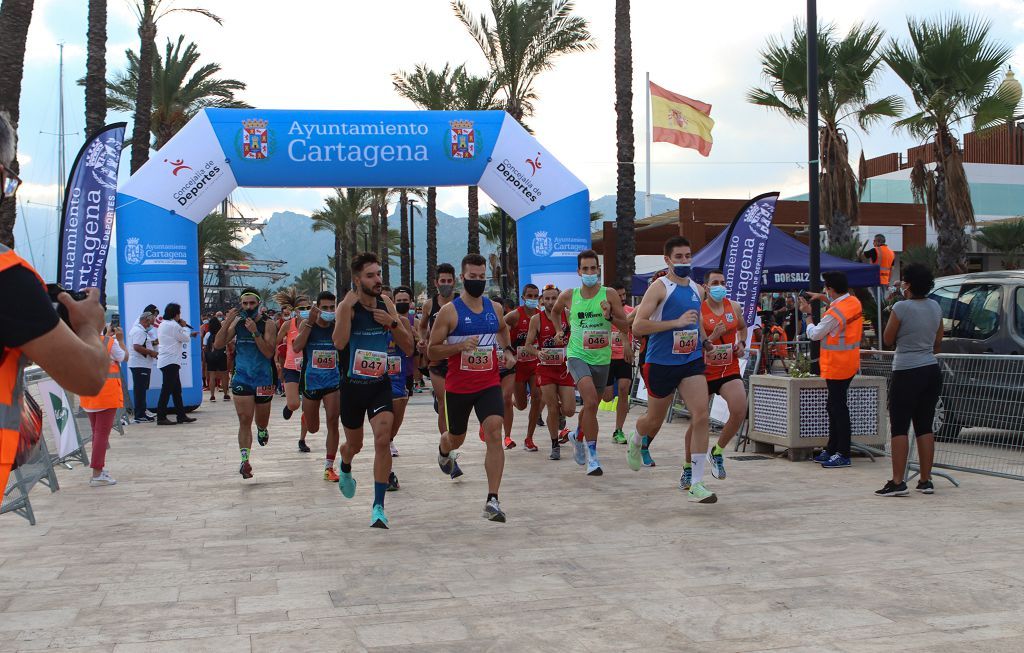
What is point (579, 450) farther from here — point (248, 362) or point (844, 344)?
point (248, 362)

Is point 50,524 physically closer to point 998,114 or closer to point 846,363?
point 846,363

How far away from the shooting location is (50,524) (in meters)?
7.27

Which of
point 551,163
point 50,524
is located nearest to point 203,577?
point 50,524

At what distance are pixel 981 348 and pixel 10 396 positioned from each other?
10.6 meters

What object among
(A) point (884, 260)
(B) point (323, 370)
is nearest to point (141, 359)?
(B) point (323, 370)

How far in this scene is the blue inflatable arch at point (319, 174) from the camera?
1605 cm

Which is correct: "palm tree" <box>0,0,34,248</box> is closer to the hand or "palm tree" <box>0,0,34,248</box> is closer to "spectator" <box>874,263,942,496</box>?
"spectator" <box>874,263,942,496</box>

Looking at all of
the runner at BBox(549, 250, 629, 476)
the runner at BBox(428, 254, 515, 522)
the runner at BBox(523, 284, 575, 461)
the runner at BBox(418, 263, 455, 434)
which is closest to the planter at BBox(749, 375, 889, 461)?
the runner at BBox(549, 250, 629, 476)

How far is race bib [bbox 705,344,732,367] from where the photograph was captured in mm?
8156

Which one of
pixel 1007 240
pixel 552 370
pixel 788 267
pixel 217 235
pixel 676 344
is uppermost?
pixel 217 235

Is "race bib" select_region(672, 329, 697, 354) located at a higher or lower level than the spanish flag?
lower

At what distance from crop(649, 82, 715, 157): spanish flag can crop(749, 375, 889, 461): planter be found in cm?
2418

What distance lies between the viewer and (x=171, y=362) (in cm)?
1574

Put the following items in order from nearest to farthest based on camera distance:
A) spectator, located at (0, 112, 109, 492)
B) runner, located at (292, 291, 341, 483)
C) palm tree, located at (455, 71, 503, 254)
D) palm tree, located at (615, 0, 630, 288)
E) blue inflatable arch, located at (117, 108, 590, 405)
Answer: spectator, located at (0, 112, 109, 492), runner, located at (292, 291, 341, 483), blue inflatable arch, located at (117, 108, 590, 405), palm tree, located at (615, 0, 630, 288), palm tree, located at (455, 71, 503, 254)
